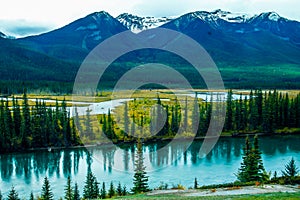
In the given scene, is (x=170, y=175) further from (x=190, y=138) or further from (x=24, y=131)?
(x=24, y=131)

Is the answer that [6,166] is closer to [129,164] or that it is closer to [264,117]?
[129,164]

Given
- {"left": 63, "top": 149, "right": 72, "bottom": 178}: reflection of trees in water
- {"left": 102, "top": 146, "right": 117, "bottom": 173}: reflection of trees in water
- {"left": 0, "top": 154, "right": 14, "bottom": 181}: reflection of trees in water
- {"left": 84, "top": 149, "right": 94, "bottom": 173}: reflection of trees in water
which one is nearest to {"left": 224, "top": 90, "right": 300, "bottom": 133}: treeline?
{"left": 102, "top": 146, "right": 117, "bottom": 173}: reflection of trees in water

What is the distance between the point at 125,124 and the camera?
296 feet

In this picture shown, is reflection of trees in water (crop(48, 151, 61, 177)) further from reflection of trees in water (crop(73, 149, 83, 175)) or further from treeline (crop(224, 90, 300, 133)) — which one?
treeline (crop(224, 90, 300, 133))

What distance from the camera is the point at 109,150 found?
76000 millimetres

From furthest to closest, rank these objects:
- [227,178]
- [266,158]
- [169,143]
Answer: [169,143] < [266,158] < [227,178]

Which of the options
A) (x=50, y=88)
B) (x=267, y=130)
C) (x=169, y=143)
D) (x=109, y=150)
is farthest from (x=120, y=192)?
(x=50, y=88)

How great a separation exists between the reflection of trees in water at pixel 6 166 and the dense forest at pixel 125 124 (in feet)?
15.3

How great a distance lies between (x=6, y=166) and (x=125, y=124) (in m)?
30.9

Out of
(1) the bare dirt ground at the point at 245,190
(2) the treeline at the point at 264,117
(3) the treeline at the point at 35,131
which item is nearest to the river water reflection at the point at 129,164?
(3) the treeline at the point at 35,131

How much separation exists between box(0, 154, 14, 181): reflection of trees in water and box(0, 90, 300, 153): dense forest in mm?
4677

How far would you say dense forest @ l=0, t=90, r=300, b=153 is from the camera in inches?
3221

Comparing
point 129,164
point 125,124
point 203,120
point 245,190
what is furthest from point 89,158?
point 245,190

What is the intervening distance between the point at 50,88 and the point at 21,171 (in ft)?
370
